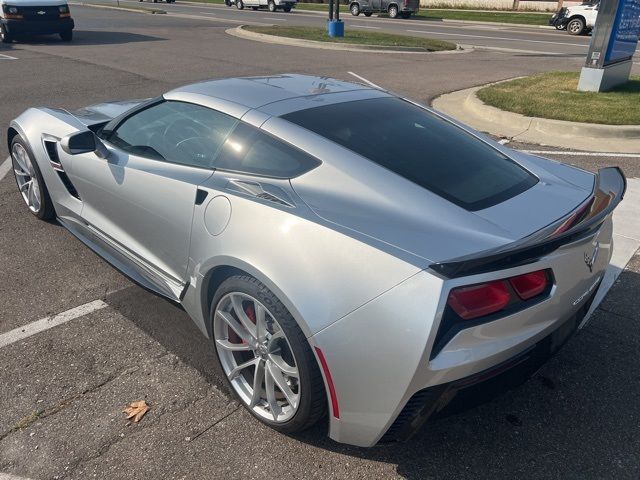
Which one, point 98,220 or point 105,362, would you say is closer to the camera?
point 105,362

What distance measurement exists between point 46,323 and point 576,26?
26621mm

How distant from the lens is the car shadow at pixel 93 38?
1716cm

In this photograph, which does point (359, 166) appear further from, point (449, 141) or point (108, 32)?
point (108, 32)

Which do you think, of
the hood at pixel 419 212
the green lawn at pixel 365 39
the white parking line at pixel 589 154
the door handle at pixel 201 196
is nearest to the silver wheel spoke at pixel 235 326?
the door handle at pixel 201 196

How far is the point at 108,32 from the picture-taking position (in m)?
20.3

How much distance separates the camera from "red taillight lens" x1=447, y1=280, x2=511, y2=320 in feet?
6.47

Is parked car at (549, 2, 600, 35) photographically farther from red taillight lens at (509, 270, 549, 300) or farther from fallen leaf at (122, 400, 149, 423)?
fallen leaf at (122, 400, 149, 423)

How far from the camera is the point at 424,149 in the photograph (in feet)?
9.18

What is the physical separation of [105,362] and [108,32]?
20316 millimetres

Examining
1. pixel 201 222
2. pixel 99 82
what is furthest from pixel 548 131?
pixel 99 82

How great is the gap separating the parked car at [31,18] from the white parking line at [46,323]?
15568 millimetres

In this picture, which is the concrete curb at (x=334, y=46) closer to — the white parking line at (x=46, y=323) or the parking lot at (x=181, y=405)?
the parking lot at (x=181, y=405)

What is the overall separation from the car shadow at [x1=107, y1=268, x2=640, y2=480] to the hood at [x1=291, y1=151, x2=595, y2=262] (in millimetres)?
585

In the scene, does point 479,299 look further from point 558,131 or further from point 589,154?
point 558,131
